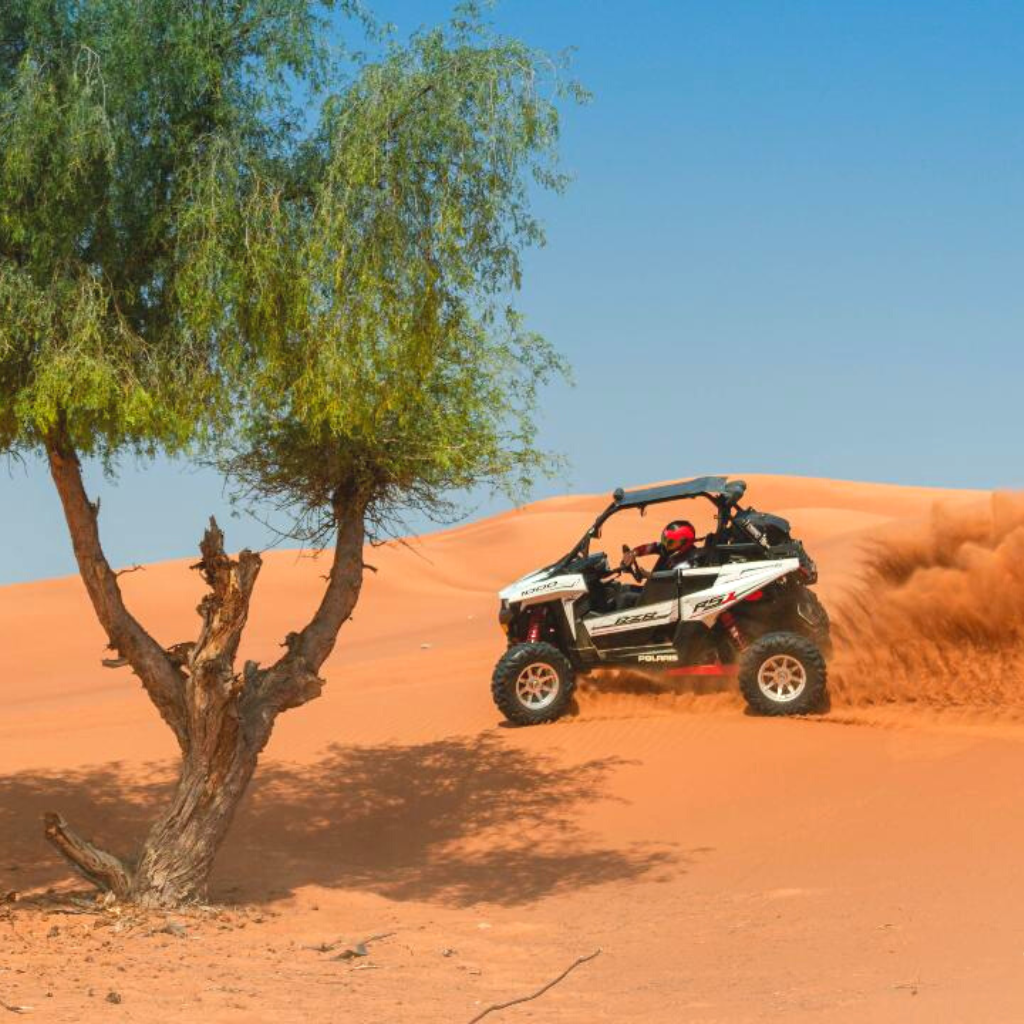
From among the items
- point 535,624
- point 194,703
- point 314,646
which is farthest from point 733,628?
point 194,703

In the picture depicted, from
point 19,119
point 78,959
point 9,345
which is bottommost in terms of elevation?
point 78,959

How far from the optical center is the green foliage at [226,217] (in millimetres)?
9641

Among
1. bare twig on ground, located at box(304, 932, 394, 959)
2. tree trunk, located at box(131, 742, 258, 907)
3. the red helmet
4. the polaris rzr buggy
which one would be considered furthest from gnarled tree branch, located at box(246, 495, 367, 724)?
the red helmet

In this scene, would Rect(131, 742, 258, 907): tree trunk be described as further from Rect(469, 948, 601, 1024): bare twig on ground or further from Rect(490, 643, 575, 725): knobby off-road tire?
Rect(490, 643, 575, 725): knobby off-road tire

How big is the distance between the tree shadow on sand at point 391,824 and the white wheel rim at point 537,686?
1.59ft

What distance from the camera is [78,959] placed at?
8672 millimetres

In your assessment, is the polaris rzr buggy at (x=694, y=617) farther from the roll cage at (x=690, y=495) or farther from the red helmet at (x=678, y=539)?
the red helmet at (x=678, y=539)

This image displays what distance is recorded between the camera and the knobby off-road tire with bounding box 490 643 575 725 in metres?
14.9

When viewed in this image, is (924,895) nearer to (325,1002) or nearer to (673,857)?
(673,857)

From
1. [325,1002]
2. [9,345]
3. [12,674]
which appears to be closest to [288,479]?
[9,345]

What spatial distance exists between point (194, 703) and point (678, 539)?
6049 millimetres

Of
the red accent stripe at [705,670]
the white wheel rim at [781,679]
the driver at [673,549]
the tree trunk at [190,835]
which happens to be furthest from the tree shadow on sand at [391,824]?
the driver at [673,549]

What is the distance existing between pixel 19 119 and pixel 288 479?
11.8 ft

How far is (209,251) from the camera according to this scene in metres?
9.61
